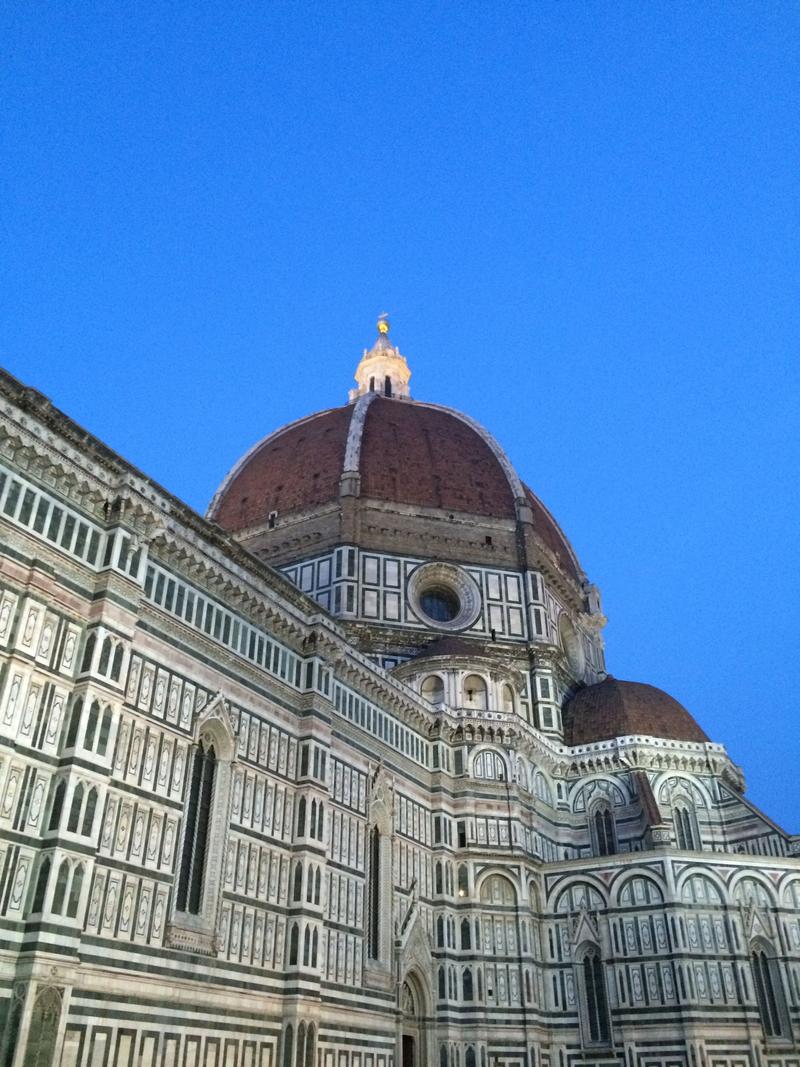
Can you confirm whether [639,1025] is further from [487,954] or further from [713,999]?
[487,954]

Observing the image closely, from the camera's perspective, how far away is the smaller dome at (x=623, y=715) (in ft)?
123

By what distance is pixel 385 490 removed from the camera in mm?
43344

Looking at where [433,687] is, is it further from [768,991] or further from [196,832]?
[196,832]

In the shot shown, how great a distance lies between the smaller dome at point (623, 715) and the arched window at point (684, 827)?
2.78 meters

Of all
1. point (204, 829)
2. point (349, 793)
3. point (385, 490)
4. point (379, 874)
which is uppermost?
point (385, 490)

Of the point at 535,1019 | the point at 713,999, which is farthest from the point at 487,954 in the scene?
the point at 713,999

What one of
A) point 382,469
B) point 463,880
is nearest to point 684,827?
point 463,880

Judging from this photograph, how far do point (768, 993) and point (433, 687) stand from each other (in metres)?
14.4

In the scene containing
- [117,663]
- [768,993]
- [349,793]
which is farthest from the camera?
[768,993]

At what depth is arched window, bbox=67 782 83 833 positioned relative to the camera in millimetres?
17394

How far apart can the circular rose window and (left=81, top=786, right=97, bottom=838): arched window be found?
23193 mm

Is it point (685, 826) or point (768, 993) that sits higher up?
point (685, 826)

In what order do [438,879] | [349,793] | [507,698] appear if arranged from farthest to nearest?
[507,698] → [438,879] → [349,793]

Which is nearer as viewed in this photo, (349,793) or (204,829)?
(204,829)
